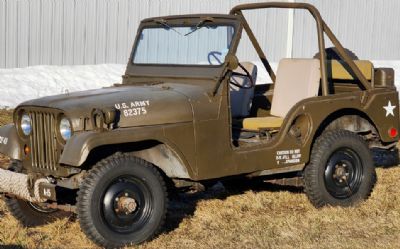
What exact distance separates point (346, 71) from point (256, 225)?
7.08 feet

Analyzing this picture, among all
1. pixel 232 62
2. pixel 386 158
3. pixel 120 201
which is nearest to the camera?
pixel 120 201

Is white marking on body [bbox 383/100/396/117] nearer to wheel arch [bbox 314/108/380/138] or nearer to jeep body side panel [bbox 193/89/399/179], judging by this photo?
jeep body side panel [bbox 193/89/399/179]

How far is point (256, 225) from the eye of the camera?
6336mm

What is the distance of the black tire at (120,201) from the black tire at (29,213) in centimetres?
107

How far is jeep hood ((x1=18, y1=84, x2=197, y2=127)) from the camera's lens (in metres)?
5.62

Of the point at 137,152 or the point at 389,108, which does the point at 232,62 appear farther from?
the point at 389,108

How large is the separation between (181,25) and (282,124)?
1251 mm

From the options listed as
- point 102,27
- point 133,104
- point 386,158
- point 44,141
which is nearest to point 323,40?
point 133,104

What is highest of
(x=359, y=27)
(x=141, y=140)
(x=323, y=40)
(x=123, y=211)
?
(x=359, y=27)

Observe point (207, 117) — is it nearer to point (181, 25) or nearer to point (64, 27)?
point (181, 25)

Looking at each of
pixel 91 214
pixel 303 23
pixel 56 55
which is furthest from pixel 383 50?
pixel 91 214

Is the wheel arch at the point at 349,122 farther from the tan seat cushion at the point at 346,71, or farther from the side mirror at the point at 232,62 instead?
the side mirror at the point at 232,62

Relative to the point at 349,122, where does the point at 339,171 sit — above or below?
below

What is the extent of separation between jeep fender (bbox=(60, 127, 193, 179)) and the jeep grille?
0.29 m
